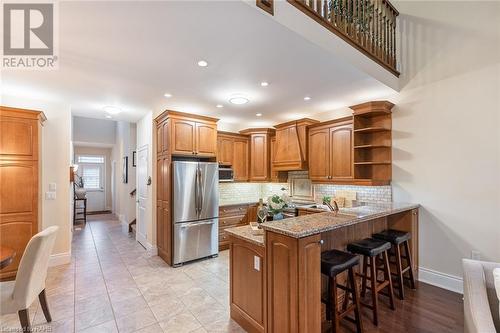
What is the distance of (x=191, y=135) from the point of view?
440 centimetres

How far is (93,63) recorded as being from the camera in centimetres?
265

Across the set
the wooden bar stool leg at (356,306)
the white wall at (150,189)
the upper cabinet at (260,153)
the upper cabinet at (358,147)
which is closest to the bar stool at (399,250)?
the upper cabinet at (358,147)

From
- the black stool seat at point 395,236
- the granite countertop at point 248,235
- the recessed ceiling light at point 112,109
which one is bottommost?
the black stool seat at point 395,236

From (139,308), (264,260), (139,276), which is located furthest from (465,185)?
(139,276)

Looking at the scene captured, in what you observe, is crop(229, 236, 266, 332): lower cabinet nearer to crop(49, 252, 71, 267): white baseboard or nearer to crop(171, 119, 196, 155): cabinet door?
crop(171, 119, 196, 155): cabinet door

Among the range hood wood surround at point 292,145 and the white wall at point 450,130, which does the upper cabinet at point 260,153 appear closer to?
the range hood wood surround at point 292,145

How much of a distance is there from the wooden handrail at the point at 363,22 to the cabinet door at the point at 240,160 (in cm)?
321

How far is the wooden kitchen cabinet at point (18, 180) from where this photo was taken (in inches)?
133

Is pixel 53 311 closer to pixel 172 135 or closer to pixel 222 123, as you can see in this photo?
pixel 172 135

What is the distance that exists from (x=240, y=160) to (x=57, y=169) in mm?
3433

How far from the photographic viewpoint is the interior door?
500cm

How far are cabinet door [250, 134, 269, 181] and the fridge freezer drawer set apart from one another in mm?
1609

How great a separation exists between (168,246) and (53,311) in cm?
166

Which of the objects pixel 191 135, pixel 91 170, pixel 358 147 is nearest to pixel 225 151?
pixel 191 135
